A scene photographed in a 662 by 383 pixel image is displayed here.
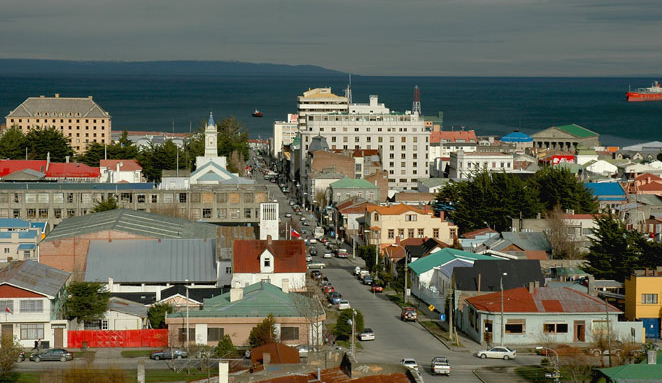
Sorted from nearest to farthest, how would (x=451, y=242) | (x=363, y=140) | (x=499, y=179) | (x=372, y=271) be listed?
(x=372, y=271) < (x=451, y=242) < (x=499, y=179) < (x=363, y=140)

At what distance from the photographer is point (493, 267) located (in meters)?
61.2

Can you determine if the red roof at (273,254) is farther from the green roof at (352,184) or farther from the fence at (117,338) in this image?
the green roof at (352,184)

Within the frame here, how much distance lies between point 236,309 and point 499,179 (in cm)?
4439

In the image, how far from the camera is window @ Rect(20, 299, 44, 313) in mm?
52250

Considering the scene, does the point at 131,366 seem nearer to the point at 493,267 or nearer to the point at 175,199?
the point at 493,267

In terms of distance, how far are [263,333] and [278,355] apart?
368 inches

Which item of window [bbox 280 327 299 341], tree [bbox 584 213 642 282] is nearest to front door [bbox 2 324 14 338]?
window [bbox 280 327 299 341]

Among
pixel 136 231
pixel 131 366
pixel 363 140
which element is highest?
pixel 363 140

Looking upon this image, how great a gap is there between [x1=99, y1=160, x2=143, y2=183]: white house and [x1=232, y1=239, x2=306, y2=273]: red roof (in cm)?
4278

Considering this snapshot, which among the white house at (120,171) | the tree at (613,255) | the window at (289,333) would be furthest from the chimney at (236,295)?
the white house at (120,171)

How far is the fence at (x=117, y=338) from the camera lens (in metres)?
51.5

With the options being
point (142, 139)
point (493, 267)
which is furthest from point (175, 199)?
point (142, 139)

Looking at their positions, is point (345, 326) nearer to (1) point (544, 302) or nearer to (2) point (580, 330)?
(1) point (544, 302)

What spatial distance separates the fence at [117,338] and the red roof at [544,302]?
1522cm
